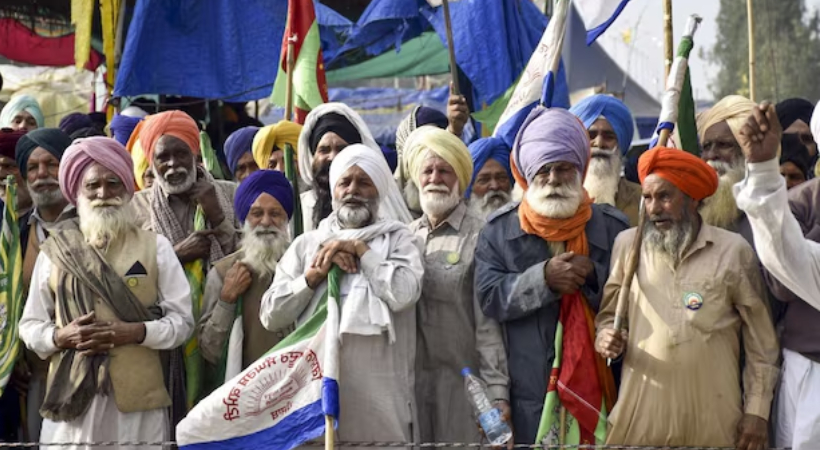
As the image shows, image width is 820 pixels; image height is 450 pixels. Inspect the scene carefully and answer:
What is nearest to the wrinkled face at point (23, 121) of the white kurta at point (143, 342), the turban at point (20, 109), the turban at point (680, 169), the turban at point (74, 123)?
→ the turban at point (20, 109)

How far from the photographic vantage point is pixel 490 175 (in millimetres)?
7273

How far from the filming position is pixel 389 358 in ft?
20.2

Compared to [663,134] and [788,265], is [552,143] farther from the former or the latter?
[788,265]

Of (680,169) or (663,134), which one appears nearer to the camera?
(680,169)

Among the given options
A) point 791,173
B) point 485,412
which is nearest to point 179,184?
point 485,412

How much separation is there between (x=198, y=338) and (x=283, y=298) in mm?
681

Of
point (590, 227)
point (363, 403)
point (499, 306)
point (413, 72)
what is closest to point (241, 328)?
point (363, 403)

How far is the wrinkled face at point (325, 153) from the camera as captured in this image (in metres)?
7.23

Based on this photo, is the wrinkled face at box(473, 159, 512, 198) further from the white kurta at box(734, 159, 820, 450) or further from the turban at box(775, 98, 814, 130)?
the white kurta at box(734, 159, 820, 450)

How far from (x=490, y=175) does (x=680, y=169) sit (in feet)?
4.76

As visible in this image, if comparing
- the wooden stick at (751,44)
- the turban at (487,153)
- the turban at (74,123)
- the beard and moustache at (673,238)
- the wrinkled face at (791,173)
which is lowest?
the beard and moustache at (673,238)

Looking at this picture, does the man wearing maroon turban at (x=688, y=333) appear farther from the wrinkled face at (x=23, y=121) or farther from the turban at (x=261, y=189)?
the wrinkled face at (x=23, y=121)

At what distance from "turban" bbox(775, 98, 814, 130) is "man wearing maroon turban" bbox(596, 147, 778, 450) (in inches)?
73.0

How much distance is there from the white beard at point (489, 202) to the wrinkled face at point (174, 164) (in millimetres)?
1425
